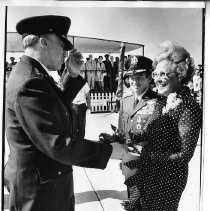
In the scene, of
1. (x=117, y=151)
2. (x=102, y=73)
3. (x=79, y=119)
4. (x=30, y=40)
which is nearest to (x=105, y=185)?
(x=117, y=151)

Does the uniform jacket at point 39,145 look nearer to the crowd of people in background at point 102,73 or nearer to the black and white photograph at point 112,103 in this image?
the black and white photograph at point 112,103

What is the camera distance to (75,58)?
7.44 feet

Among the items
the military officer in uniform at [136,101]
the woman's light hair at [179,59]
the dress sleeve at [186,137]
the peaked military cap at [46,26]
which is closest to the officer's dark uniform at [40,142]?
the peaked military cap at [46,26]

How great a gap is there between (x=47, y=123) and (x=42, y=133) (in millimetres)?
70

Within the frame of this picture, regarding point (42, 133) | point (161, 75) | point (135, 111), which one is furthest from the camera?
point (135, 111)

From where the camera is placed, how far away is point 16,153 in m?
1.95

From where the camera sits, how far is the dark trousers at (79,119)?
2.20 metres

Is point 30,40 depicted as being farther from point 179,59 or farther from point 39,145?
point 179,59

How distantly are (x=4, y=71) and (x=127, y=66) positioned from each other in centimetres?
98

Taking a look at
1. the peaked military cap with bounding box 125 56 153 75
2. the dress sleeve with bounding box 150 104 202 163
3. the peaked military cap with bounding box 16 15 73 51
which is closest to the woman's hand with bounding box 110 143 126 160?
the dress sleeve with bounding box 150 104 202 163

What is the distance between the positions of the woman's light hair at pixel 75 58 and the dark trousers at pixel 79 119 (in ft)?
1.06

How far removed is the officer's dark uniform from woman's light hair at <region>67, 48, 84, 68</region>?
0.16 m

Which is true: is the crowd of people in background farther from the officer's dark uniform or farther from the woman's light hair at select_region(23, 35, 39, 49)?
the woman's light hair at select_region(23, 35, 39, 49)

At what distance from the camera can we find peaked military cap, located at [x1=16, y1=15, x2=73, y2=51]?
80.4 inches
